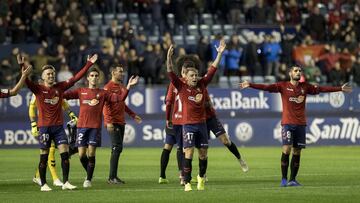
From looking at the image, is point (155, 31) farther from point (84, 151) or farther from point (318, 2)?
point (84, 151)

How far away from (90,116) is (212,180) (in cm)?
316

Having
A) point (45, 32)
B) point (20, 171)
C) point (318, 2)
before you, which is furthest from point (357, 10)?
point (20, 171)

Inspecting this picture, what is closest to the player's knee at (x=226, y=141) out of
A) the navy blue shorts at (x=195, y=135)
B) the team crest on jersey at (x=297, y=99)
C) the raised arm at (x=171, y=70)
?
the team crest on jersey at (x=297, y=99)

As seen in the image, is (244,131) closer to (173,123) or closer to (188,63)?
(173,123)

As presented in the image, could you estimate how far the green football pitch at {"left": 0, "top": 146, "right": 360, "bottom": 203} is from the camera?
681 inches

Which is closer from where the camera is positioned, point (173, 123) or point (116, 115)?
point (173, 123)

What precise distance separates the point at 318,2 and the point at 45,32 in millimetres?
13687

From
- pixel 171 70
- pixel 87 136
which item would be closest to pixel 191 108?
pixel 171 70

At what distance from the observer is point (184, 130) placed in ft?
61.5

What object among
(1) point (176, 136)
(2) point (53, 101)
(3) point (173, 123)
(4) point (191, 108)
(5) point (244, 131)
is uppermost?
(2) point (53, 101)

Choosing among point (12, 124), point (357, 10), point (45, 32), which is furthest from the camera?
point (357, 10)

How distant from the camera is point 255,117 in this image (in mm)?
37312

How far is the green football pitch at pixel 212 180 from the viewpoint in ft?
56.7

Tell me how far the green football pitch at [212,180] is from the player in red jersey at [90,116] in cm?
67
